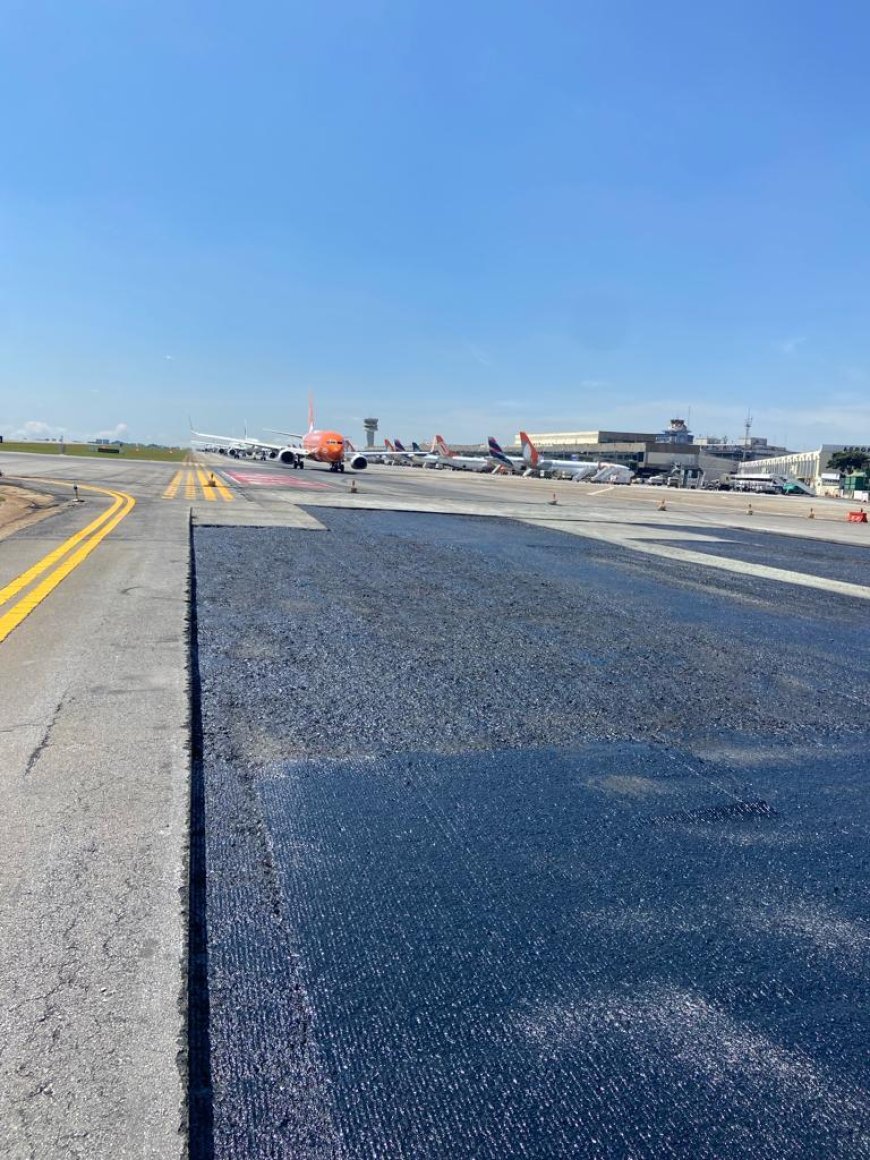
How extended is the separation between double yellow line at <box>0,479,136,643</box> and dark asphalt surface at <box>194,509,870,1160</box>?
7.59 ft

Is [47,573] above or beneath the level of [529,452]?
beneath

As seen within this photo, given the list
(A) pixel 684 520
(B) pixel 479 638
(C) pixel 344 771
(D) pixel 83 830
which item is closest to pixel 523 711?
(C) pixel 344 771

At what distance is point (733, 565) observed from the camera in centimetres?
1360

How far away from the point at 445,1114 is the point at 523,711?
3.23 metres

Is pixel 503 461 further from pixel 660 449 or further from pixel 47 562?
pixel 47 562

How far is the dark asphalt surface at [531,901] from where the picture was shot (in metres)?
1.98

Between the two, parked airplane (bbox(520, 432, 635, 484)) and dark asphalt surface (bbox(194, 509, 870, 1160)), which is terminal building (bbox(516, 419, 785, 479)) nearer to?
parked airplane (bbox(520, 432, 635, 484))

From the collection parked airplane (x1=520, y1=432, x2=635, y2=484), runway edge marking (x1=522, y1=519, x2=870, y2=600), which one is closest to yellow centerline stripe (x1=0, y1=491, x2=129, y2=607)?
runway edge marking (x1=522, y1=519, x2=870, y2=600)

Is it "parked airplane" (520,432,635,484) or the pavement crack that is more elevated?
"parked airplane" (520,432,635,484)

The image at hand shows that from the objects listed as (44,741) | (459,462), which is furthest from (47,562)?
(459,462)

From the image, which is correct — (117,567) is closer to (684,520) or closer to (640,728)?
(640,728)

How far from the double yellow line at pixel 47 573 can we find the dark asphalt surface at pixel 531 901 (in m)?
2.31

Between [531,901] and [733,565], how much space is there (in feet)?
39.0

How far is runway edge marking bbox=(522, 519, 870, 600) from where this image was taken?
11.6 meters
